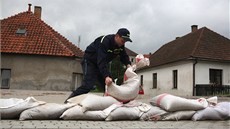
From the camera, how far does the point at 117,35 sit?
458 centimetres

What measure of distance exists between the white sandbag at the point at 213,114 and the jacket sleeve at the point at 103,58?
1454 millimetres

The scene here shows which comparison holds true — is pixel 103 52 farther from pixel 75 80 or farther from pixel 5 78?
pixel 5 78

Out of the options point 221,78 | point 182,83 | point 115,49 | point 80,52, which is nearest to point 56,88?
point 80,52

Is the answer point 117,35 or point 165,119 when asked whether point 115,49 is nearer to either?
point 117,35

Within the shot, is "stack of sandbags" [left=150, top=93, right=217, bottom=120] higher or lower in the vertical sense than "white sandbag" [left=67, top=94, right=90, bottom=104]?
lower

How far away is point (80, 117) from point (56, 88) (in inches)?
659

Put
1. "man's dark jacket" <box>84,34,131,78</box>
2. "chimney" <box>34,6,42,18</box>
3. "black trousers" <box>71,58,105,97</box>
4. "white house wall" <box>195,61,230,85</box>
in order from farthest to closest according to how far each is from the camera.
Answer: "chimney" <box>34,6,42,18</box> → "white house wall" <box>195,61,230,85</box> → "black trousers" <box>71,58,105,97</box> → "man's dark jacket" <box>84,34,131,78</box>

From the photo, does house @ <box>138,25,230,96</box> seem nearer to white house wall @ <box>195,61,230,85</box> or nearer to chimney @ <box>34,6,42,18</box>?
white house wall @ <box>195,61,230,85</box>

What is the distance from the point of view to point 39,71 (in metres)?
20.6

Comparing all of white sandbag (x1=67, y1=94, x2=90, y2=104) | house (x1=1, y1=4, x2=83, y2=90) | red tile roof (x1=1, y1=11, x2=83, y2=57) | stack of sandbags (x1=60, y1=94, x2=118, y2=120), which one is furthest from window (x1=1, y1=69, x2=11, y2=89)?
stack of sandbags (x1=60, y1=94, x2=118, y2=120)

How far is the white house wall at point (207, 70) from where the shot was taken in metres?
19.9

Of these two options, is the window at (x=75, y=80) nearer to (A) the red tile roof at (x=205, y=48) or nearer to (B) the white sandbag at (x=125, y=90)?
(A) the red tile roof at (x=205, y=48)

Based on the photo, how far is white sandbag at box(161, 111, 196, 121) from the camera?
14.2 ft

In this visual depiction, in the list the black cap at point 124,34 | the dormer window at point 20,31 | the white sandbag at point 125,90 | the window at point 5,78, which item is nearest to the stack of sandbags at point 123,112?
the white sandbag at point 125,90
